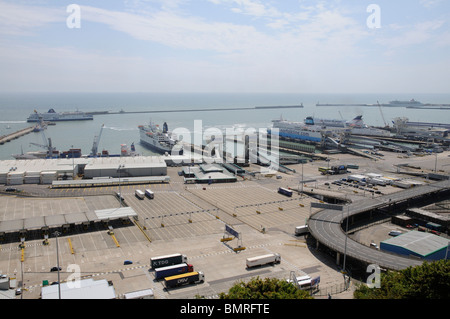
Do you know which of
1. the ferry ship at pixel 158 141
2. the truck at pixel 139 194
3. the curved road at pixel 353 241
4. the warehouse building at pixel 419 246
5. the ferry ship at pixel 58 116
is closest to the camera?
the curved road at pixel 353 241

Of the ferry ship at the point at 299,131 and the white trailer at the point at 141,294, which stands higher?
the ferry ship at the point at 299,131

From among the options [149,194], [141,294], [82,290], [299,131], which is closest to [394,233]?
[141,294]

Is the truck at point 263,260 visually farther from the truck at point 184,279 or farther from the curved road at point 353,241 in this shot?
the curved road at point 353,241

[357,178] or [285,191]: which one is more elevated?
[357,178]

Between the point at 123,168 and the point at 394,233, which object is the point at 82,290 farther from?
the point at 123,168

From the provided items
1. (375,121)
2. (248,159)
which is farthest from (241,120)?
(248,159)

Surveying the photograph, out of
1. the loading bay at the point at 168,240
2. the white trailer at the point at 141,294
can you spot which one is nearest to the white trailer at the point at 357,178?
the loading bay at the point at 168,240

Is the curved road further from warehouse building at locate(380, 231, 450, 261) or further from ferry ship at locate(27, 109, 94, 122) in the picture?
ferry ship at locate(27, 109, 94, 122)
